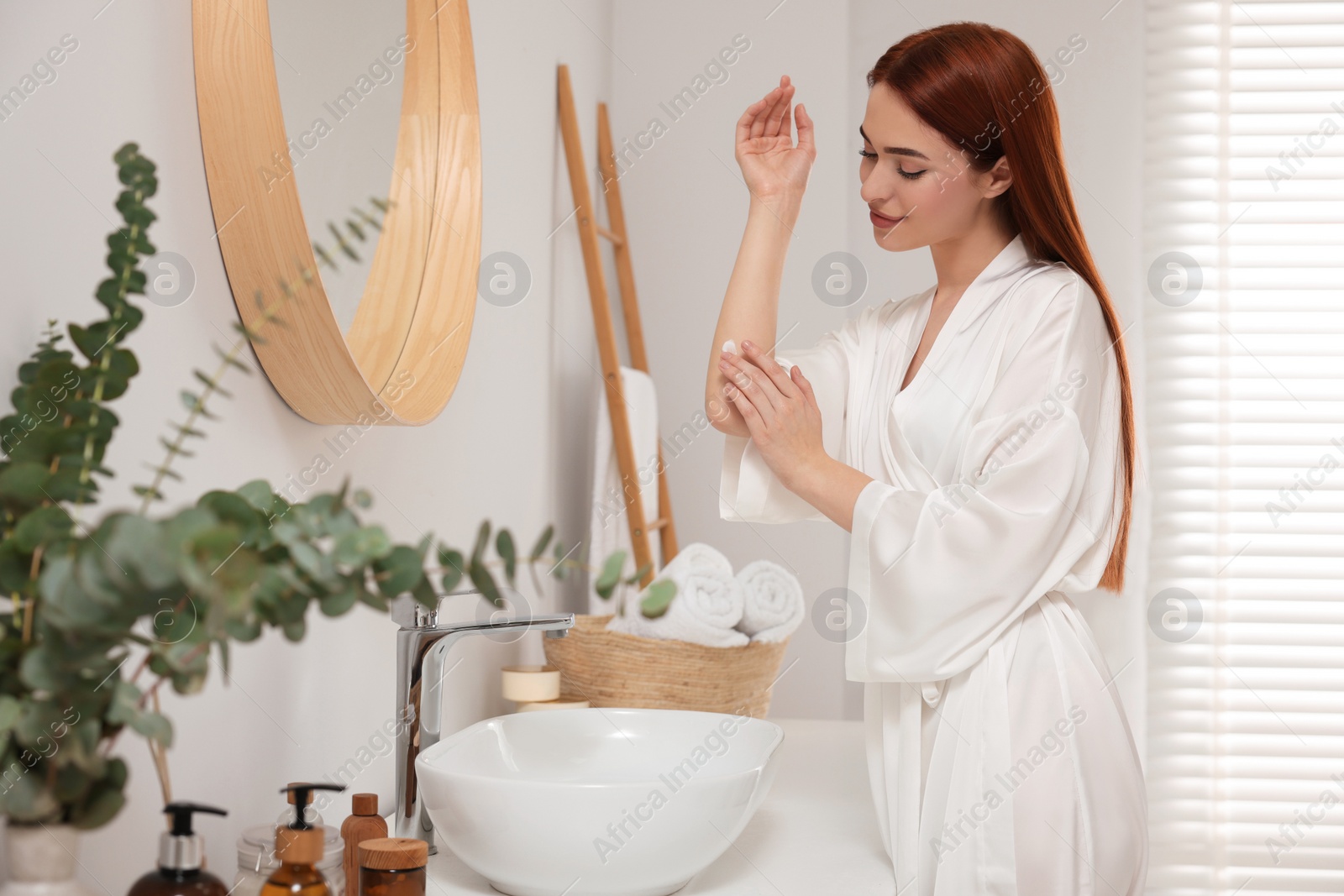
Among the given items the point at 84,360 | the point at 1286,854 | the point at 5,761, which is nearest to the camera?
the point at 5,761

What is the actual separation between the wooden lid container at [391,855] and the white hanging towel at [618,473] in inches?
42.3

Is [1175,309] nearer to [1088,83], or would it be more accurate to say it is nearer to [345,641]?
[1088,83]

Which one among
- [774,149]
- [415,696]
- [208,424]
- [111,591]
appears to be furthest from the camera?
[774,149]

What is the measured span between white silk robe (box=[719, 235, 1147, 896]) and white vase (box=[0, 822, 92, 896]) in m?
0.73

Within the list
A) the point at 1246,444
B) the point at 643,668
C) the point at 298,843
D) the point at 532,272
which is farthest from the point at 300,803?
the point at 1246,444

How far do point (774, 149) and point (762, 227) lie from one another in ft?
0.35

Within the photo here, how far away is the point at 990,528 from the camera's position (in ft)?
3.23

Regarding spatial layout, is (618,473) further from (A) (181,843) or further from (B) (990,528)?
(A) (181,843)

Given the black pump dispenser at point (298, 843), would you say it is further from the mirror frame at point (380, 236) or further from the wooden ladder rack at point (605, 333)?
the wooden ladder rack at point (605, 333)

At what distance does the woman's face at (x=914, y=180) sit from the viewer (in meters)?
1.11

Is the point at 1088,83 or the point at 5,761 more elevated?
the point at 1088,83

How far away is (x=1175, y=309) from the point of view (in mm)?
2270

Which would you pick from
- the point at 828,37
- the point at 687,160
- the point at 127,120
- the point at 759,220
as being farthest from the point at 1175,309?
the point at 127,120

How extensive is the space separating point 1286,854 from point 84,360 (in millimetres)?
2432
